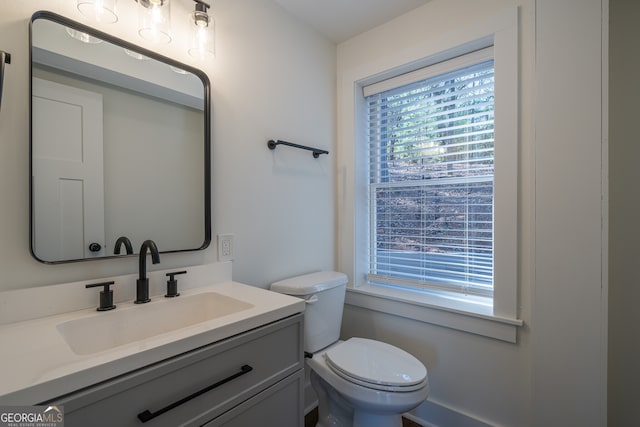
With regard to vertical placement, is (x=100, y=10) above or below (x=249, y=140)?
above

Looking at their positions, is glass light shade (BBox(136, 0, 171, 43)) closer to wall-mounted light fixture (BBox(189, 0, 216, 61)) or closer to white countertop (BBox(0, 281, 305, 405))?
wall-mounted light fixture (BBox(189, 0, 216, 61))

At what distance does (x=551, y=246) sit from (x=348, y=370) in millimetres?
988

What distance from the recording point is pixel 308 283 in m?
1.50

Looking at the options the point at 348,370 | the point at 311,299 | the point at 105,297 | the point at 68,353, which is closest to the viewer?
the point at 68,353

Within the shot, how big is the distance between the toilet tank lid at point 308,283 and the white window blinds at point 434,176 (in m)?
0.44

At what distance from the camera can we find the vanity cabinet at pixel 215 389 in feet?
2.08

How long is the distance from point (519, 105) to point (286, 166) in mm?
1155

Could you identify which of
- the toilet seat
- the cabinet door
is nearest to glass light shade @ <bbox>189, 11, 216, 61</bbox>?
the cabinet door

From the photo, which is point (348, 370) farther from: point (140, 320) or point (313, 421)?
point (140, 320)

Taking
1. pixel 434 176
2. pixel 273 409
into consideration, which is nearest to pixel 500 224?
pixel 434 176

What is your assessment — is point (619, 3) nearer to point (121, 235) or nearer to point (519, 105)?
point (519, 105)

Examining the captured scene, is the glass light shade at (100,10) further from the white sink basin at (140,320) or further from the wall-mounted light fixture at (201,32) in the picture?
the white sink basin at (140,320)

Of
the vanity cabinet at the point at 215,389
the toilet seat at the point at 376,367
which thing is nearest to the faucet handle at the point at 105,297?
the vanity cabinet at the point at 215,389

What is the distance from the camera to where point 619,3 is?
1.20 meters
